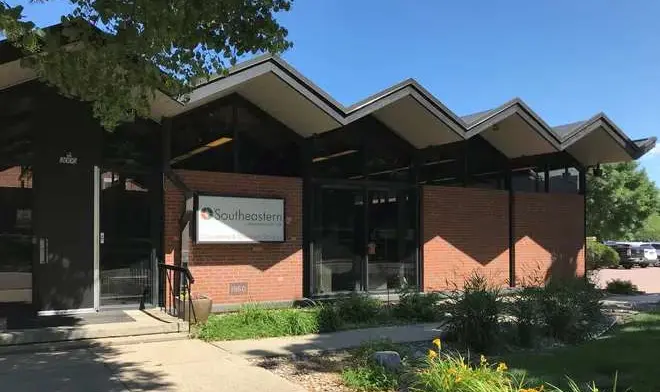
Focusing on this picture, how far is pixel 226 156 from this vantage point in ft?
40.7

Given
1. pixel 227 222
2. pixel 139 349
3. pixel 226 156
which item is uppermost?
pixel 226 156

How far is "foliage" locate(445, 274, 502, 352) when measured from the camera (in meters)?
8.63

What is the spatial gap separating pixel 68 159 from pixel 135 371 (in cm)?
494

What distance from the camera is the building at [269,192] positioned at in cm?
1054

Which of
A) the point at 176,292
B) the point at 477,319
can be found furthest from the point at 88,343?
the point at 477,319

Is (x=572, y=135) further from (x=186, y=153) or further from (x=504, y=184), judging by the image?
(x=186, y=153)

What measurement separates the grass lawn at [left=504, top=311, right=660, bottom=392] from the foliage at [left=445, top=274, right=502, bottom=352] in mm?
478

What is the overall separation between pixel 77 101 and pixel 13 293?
3.46m

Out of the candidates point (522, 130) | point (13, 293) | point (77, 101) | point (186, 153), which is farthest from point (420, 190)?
point (13, 293)

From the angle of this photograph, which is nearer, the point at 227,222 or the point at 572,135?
the point at 227,222

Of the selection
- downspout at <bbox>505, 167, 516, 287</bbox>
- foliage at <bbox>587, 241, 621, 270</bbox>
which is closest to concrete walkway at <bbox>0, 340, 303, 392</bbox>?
downspout at <bbox>505, 167, 516, 287</bbox>

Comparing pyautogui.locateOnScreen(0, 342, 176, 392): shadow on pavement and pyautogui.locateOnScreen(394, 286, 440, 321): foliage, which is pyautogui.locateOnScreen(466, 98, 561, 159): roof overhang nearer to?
pyautogui.locateOnScreen(394, 286, 440, 321): foliage

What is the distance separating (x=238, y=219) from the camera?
12.2m

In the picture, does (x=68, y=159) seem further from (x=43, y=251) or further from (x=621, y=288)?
(x=621, y=288)
